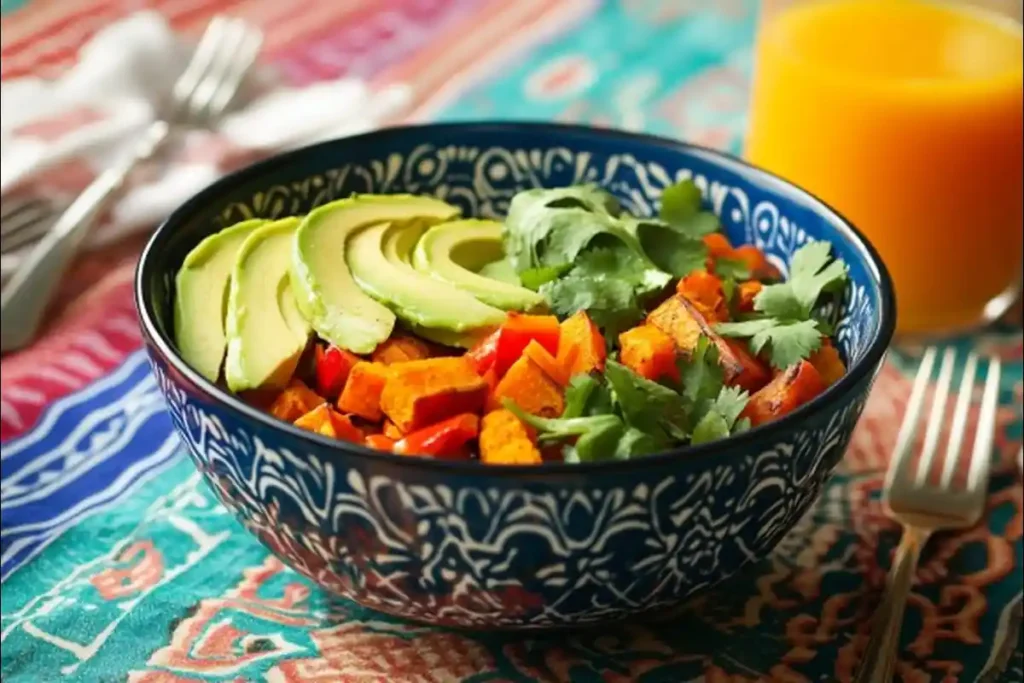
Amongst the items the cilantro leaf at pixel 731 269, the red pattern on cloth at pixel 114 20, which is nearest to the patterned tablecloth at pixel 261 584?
the red pattern on cloth at pixel 114 20

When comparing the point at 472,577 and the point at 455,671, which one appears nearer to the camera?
the point at 472,577

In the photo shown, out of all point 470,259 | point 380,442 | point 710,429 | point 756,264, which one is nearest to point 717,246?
point 756,264

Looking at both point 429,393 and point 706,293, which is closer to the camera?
point 429,393

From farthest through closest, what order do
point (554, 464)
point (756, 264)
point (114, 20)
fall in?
point (114, 20) < point (756, 264) < point (554, 464)

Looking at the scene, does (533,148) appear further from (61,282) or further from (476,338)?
(61,282)

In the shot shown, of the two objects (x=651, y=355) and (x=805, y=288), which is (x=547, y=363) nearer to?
(x=651, y=355)

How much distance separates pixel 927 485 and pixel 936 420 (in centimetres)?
10

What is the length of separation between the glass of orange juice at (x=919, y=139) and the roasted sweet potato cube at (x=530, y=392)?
71 cm

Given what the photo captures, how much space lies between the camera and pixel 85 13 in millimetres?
2174

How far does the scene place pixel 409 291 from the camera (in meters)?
1.16

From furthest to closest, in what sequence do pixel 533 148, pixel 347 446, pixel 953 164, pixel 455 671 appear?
pixel 953 164 → pixel 533 148 → pixel 455 671 → pixel 347 446

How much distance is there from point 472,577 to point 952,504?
0.56 metres

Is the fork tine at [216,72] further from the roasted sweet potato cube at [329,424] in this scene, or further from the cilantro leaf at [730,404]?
the cilantro leaf at [730,404]

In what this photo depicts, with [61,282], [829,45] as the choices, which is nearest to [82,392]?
[61,282]
